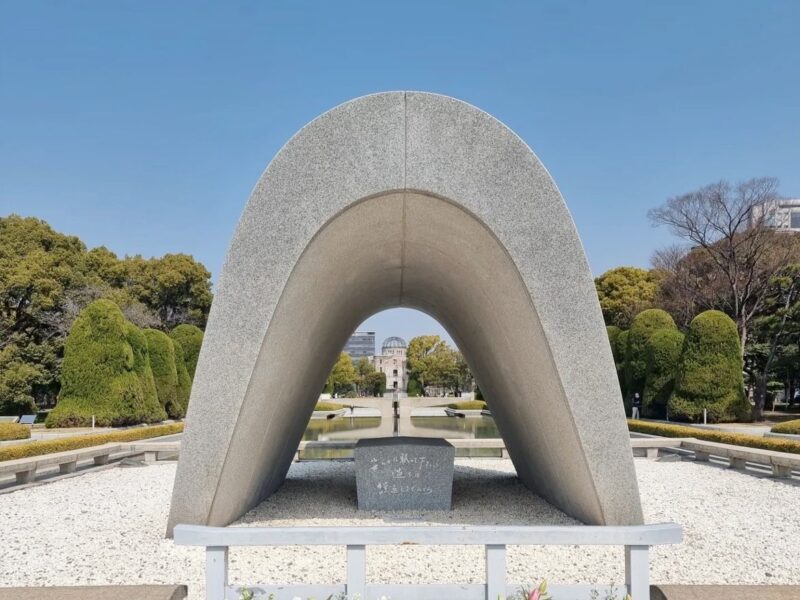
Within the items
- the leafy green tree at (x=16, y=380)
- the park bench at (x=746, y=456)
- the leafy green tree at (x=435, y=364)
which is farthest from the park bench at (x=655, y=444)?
the leafy green tree at (x=435, y=364)

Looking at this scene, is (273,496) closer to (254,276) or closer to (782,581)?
(254,276)

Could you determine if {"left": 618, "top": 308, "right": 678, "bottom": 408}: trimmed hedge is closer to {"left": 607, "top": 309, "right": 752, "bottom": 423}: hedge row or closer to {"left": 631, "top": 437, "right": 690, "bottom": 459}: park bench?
{"left": 607, "top": 309, "right": 752, "bottom": 423}: hedge row

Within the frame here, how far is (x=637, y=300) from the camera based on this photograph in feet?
121

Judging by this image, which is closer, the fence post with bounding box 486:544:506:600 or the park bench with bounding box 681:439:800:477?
the fence post with bounding box 486:544:506:600

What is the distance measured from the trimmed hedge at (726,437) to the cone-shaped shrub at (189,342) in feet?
61.2

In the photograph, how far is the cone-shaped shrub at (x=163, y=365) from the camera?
1003 inches

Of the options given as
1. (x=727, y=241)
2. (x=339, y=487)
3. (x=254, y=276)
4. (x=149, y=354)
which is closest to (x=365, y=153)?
(x=254, y=276)

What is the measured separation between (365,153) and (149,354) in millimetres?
22186

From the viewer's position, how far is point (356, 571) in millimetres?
3270

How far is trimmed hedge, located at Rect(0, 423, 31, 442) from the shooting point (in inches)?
595

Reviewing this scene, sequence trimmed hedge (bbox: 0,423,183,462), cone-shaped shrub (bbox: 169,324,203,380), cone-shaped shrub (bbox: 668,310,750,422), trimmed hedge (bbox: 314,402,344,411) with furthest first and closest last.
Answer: trimmed hedge (bbox: 314,402,344,411) → cone-shaped shrub (bbox: 169,324,203,380) → cone-shaped shrub (bbox: 668,310,750,422) → trimmed hedge (bbox: 0,423,183,462)

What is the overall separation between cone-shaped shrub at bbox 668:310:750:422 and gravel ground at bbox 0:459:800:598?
1115 cm

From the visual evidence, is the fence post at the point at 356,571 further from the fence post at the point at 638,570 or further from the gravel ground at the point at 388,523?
the gravel ground at the point at 388,523

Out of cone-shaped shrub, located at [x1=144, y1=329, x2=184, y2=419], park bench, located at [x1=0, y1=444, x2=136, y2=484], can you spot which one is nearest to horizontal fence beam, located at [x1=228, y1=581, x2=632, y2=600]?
park bench, located at [x1=0, y1=444, x2=136, y2=484]
